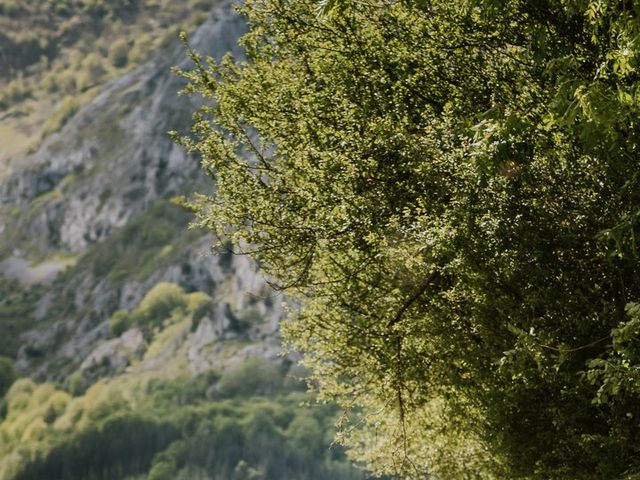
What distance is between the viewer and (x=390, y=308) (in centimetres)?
2141

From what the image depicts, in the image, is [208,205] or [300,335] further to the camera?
[300,335]

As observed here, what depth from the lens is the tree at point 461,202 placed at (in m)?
13.6

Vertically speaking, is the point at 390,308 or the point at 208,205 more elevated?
the point at 208,205

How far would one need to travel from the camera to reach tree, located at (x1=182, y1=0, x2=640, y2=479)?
534 inches

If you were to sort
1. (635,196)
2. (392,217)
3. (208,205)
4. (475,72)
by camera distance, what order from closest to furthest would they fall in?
(635,196)
(392,217)
(475,72)
(208,205)

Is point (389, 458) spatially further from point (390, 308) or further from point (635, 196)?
point (635, 196)

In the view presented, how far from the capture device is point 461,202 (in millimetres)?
15117

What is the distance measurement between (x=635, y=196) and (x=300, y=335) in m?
13.7

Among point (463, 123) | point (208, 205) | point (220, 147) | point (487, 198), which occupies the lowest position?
point (487, 198)

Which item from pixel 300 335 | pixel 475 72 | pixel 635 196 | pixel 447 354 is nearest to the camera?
pixel 635 196

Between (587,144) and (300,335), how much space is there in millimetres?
15074

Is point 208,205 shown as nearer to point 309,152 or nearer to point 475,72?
point 309,152

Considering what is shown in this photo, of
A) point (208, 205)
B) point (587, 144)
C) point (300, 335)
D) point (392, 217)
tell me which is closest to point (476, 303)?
point (392, 217)

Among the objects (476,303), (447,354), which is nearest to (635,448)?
(476,303)
